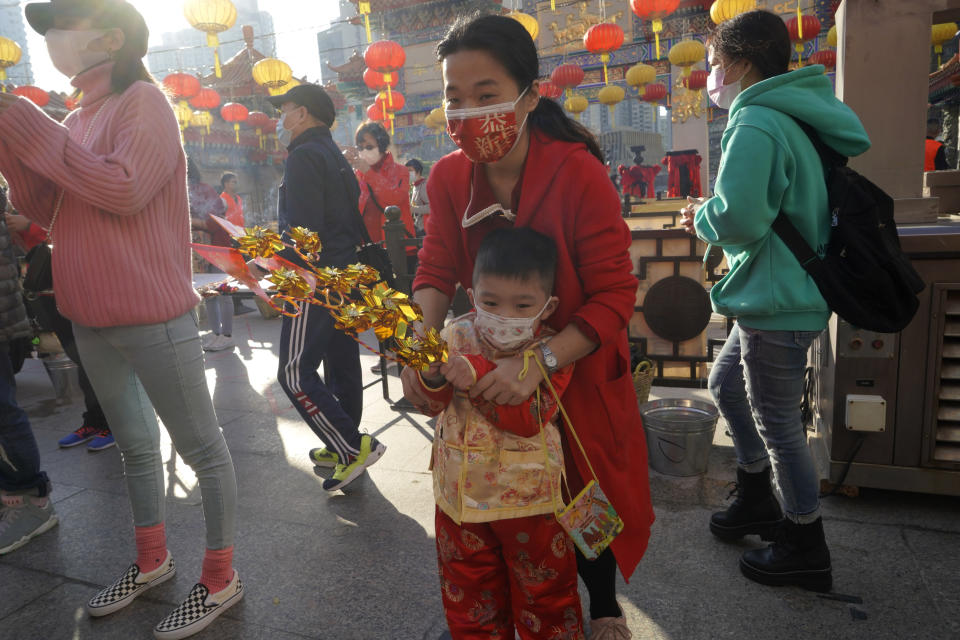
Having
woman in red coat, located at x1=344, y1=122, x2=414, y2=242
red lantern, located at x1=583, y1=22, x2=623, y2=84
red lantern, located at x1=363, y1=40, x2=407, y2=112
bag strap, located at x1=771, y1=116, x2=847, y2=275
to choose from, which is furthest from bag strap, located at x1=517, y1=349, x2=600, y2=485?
red lantern, located at x1=583, y1=22, x2=623, y2=84

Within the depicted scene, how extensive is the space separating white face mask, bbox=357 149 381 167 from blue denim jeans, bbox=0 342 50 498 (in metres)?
2.96

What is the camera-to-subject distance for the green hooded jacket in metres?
1.90

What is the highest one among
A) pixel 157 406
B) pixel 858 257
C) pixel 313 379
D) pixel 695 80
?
pixel 695 80

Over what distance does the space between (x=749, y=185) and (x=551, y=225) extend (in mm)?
834

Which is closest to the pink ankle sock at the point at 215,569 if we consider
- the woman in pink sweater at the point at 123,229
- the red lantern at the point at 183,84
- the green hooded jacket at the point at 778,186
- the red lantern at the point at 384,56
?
the woman in pink sweater at the point at 123,229

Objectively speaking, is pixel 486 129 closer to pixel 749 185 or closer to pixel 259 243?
pixel 259 243

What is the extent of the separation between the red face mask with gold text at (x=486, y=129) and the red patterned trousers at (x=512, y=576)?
37.6 inches

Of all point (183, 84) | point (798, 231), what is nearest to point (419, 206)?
point (798, 231)

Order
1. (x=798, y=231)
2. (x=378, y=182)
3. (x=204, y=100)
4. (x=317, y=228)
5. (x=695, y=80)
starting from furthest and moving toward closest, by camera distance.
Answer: (x=204, y=100)
(x=695, y=80)
(x=378, y=182)
(x=317, y=228)
(x=798, y=231)

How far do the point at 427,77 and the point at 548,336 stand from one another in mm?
21998

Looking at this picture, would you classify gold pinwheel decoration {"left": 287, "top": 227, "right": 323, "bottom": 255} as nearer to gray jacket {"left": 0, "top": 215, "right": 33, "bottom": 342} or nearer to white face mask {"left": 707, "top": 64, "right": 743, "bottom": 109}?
white face mask {"left": 707, "top": 64, "right": 743, "bottom": 109}

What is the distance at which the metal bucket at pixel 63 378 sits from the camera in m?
4.93

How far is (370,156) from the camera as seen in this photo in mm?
4941

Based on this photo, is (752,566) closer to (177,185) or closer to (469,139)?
(469,139)
